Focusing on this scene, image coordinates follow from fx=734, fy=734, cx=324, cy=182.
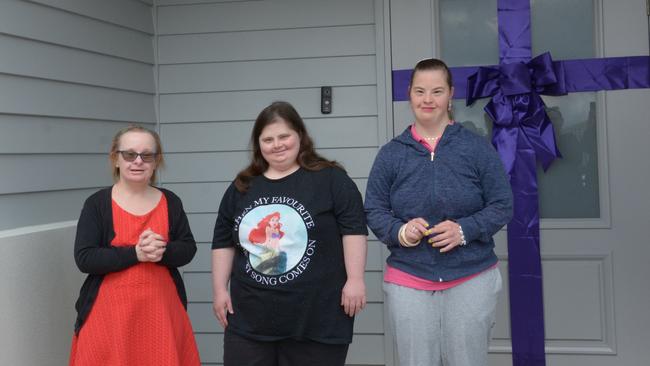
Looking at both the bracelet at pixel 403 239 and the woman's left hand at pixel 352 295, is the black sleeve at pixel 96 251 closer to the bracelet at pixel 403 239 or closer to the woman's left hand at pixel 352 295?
the woman's left hand at pixel 352 295

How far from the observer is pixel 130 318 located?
230 cm

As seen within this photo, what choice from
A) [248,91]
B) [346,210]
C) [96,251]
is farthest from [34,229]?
[248,91]

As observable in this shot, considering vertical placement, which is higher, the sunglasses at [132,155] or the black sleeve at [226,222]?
the sunglasses at [132,155]

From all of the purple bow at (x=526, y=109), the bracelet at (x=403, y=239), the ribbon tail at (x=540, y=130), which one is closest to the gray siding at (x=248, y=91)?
the purple bow at (x=526, y=109)

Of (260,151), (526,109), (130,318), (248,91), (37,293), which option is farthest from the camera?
(248,91)

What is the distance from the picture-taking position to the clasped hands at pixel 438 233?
2.20 metres

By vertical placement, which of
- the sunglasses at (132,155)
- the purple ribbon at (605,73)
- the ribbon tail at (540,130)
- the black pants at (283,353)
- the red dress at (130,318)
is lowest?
the black pants at (283,353)

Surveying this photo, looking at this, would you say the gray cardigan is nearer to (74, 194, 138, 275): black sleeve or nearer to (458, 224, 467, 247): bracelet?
(458, 224, 467, 247): bracelet

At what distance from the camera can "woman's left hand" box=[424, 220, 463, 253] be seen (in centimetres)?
220

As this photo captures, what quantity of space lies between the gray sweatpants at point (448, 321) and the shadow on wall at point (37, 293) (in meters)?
1.28

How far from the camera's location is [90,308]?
2.33 metres

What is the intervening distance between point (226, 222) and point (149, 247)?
0.90ft

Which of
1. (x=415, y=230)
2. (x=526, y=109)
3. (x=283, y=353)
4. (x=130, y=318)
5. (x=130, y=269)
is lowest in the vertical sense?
(x=283, y=353)

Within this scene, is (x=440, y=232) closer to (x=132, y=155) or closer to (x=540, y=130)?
(x=132, y=155)
